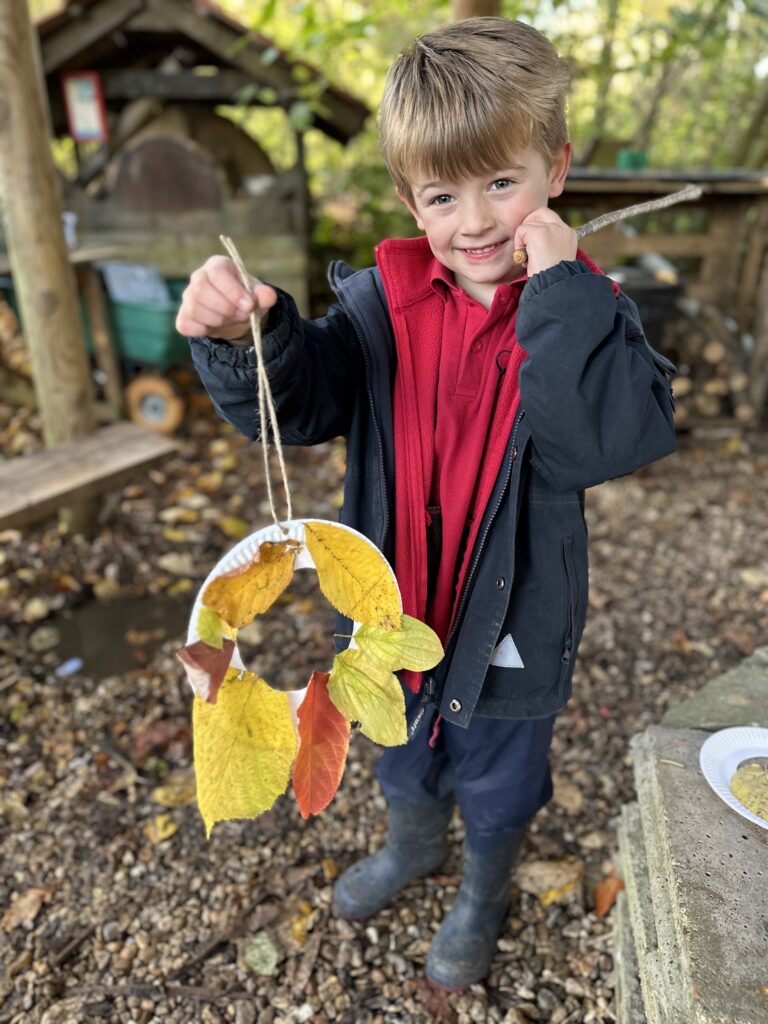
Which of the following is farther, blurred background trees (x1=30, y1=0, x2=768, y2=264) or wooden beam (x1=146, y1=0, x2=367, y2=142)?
wooden beam (x1=146, y1=0, x2=367, y2=142)

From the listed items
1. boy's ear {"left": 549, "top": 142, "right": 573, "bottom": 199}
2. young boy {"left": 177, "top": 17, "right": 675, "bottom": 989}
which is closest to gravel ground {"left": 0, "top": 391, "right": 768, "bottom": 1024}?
young boy {"left": 177, "top": 17, "right": 675, "bottom": 989}

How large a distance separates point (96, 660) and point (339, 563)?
7.28ft

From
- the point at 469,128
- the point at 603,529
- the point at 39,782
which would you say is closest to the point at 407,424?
the point at 469,128

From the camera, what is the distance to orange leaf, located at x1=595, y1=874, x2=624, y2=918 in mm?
2064

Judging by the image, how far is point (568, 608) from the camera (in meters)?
1.46

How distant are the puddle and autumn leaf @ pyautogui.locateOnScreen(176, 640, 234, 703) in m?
2.11

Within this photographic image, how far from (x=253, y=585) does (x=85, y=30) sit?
4.96 m

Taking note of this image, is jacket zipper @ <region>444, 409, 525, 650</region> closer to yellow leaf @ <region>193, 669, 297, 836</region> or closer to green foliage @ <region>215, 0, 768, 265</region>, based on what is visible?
yellow leaf @ <region>193, 669, 297, 836</region>

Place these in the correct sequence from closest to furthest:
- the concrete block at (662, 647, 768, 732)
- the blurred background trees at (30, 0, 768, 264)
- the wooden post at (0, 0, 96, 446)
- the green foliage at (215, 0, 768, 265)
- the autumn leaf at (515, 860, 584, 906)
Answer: the concrete block at (662, 647, 768, 732) → the autumn leaf at (515, 860, 584, 906) → the wooden post at (0, 0, 96, 446) → the blurred background trees at (30, 0, 768, 264) → the green foliage at (215, 0, 768, 265)

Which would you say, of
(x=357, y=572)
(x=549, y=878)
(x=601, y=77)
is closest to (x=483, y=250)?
(x=357, y=572)

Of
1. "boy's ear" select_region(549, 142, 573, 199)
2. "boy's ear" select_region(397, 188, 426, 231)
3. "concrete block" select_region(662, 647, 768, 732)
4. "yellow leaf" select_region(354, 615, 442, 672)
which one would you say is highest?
"boy's ear" select_region(549, 142, 573, 199)

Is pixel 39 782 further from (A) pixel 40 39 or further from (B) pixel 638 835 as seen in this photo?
(A) pixel 40 39

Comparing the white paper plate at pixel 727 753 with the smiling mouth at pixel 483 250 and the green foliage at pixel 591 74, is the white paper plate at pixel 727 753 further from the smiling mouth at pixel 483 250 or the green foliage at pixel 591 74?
the green foliage at pixel 591 74

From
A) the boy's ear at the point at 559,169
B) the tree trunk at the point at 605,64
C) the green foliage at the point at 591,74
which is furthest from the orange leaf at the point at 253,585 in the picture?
the tree trunk at the point at 605,64
